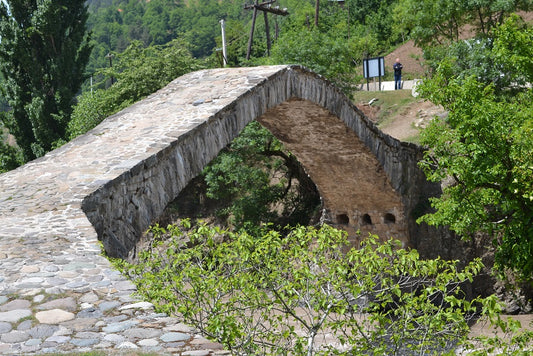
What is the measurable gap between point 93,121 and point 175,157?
11484 millimetres

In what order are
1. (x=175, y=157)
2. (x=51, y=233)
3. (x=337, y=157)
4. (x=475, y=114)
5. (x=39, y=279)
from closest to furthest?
(x=39, y=279)
(x=51, y=233)
(x=175, y=157)
(x=475, y=114)
(x=337, y=157)

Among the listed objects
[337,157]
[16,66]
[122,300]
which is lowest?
[337,157]

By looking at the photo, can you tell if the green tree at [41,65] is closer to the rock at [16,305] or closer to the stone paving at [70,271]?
the stone paving at [70,271]

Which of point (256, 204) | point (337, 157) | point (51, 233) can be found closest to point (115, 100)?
point (256, 204)

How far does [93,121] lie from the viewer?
18.4 meters

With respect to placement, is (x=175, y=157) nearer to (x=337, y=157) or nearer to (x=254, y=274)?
(x=254, y=274)

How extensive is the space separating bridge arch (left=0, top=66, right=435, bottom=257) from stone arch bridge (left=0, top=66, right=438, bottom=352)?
0.05 ft

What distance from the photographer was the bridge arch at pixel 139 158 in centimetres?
613

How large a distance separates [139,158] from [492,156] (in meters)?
5.09

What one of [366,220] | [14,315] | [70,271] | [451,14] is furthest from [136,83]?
[14,315]

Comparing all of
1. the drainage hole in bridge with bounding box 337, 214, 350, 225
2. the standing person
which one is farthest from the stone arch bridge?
the standing person

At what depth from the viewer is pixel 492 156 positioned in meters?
9.46

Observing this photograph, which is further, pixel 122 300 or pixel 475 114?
pixel 475 114

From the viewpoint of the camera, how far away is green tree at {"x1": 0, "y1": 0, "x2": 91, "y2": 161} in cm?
1711
